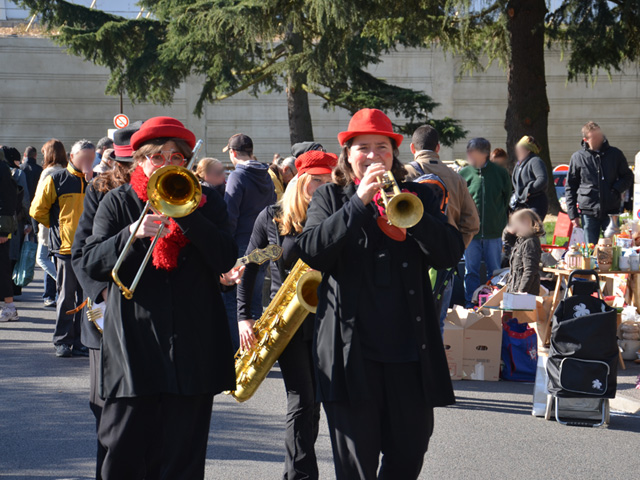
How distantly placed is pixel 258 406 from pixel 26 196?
21.1 ft

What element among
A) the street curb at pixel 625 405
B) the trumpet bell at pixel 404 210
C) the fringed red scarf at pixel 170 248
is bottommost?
the street curb at pixel 625 405

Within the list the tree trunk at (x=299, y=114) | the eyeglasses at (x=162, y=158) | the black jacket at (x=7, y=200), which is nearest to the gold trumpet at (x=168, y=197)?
the eyeglasses at (x=162, y=158)

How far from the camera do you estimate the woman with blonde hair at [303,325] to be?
4297 mm

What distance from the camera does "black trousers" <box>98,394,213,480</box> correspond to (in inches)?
135

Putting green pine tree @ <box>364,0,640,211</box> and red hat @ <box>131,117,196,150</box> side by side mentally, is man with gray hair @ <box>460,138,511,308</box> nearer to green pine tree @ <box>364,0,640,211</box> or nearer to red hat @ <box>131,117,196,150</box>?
green pine tree @ <box>364,0,640,211</box>

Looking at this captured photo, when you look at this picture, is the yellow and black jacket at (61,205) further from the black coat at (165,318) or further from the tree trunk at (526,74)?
the tree trunk at (526,74)

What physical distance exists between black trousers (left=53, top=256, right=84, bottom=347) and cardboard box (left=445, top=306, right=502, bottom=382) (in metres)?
3.38

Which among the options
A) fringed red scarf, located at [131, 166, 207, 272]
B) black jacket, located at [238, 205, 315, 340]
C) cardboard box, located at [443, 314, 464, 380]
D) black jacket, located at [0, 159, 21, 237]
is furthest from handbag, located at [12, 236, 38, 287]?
fringed red scarf, located at [131, 166, 207, 272]

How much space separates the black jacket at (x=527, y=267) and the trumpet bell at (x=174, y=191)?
5.49m

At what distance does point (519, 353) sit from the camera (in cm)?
752

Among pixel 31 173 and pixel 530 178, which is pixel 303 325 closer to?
pixel 530 178

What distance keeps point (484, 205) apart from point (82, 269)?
696 cm

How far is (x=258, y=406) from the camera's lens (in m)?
6.41

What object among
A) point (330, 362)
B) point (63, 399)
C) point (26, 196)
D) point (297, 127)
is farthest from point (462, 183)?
point (297, 127)
